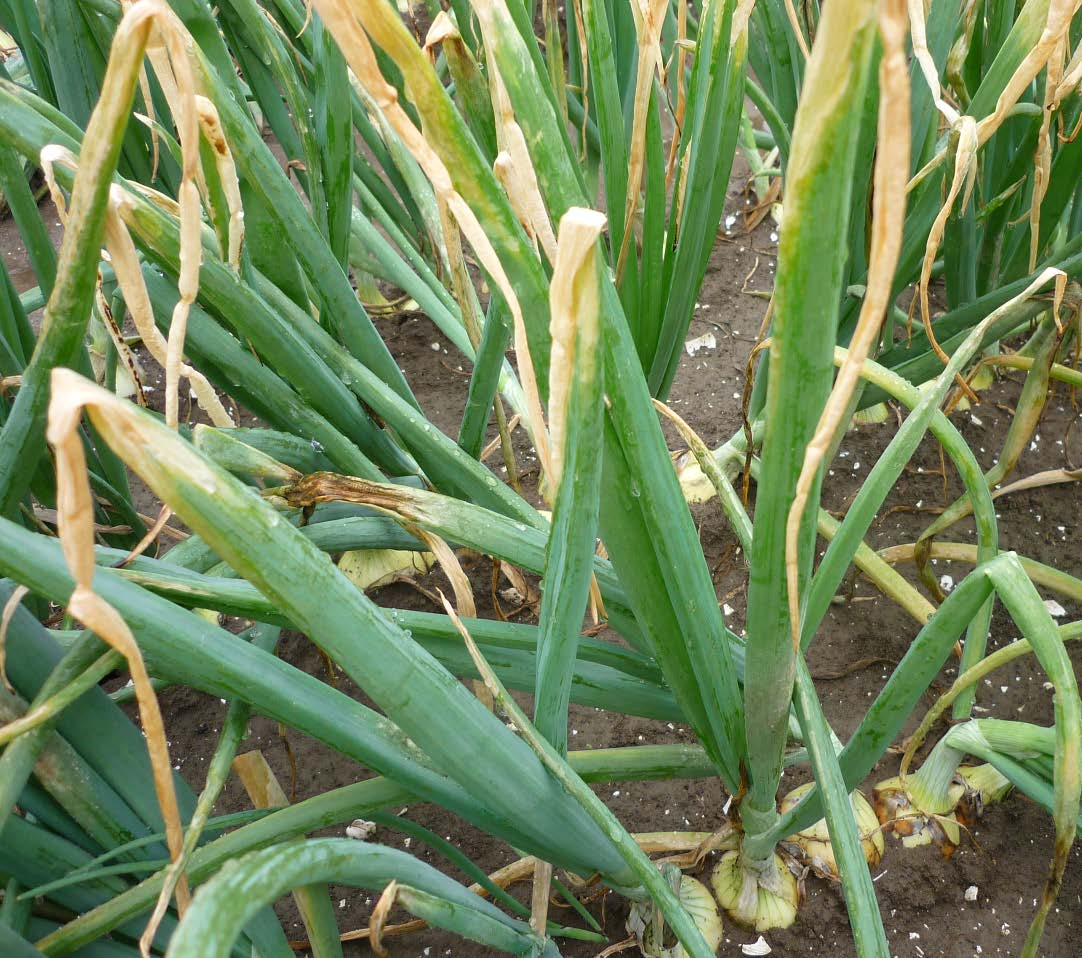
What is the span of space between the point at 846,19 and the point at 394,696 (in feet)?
1.20

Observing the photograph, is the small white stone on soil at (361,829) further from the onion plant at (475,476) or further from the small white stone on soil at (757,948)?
the small white stone on soil at (757,948)

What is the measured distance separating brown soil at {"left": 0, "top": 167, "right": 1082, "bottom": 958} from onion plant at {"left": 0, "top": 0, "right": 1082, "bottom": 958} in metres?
0.06

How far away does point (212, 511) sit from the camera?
394 millimetres

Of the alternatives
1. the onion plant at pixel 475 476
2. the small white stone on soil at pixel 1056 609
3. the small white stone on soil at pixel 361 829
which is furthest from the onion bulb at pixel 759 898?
the small white stone on soil at pixel 1056 609

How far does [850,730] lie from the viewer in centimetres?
109

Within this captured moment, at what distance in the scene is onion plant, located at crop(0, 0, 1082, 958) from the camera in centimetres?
40

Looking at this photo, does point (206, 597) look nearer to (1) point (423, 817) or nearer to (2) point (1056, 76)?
(1) point (423, 817)

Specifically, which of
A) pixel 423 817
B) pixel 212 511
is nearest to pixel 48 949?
pixel 212 511

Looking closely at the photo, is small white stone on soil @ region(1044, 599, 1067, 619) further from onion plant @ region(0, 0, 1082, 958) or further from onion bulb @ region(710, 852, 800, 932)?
onion bulb @ region(710, 852, 800, 932)

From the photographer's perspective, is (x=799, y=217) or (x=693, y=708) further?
(x=693, y=708)

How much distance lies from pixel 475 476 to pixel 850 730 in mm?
556

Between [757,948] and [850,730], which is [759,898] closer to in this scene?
[757,948]

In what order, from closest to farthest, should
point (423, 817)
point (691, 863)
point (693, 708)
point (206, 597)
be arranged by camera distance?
1. point (206, 597)
2. point (693, 708)
3. point (691, 863)
4. point (423, 817)

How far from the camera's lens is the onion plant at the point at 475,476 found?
0.40 meters
